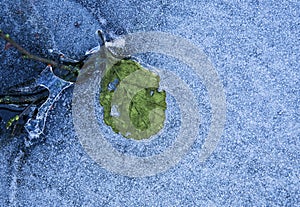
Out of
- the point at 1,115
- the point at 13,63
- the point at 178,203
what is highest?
the point at 13,63

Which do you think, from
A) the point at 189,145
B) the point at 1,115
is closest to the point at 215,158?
the point at 189,145

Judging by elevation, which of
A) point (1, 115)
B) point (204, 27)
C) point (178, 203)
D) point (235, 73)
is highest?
point (204, 27)

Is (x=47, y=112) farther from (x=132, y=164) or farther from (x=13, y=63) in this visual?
(x=132, y=164)

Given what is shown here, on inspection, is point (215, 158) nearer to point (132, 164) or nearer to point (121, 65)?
point (132, 164)

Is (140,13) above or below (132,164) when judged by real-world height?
above

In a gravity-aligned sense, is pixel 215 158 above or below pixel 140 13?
below

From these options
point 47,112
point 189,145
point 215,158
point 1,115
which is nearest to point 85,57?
point 47,112
